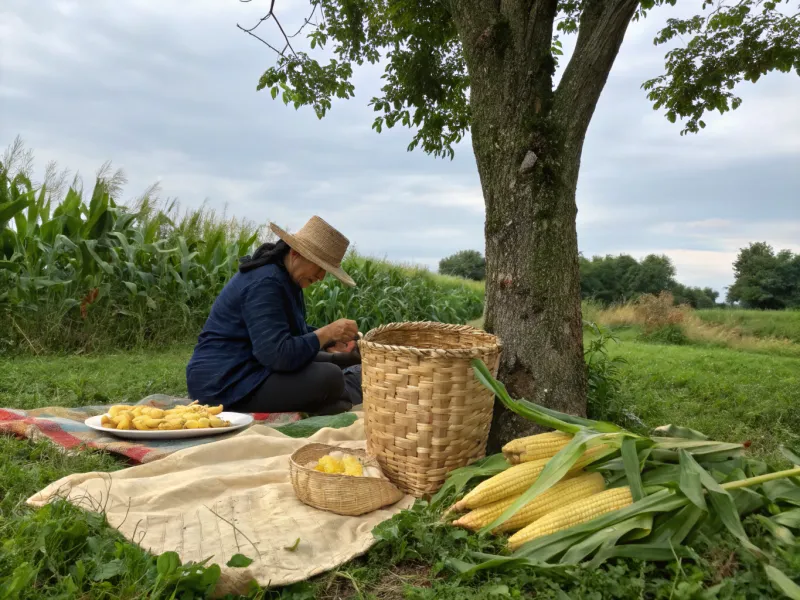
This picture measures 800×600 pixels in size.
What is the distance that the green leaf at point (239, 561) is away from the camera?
6.93ft

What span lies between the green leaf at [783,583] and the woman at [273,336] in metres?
2.81

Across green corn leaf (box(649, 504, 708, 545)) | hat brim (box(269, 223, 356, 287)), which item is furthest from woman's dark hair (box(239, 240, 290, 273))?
green corn leaf (box(649, 504, 708, 545))

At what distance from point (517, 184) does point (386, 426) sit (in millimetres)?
1703

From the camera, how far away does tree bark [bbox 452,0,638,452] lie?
366 cm

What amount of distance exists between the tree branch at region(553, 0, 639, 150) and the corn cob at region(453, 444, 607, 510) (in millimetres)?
2072

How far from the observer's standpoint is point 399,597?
211 centimetres

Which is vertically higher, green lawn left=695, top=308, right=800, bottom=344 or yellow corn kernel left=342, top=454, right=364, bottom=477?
green lawn left=695, top=308, right=800, bottom=344

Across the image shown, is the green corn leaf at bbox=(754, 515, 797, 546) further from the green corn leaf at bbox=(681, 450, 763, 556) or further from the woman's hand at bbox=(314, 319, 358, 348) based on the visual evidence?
the woman's hand at bbox=(314, 319, 358, 348)

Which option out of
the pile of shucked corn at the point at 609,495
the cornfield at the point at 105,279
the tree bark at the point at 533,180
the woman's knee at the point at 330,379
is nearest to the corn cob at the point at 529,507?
the pile of shucked corn at the point at 609,495

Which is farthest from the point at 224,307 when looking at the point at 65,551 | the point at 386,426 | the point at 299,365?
the point at 65,551

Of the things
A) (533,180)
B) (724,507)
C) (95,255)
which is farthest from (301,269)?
(95,255)

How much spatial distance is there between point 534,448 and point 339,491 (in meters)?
0.88

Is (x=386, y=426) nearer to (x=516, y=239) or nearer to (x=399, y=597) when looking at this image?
(x=399, y=597)

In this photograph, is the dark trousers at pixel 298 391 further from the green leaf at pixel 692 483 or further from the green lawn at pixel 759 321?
the green lawn at pixel 759 321
